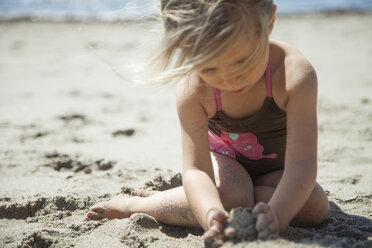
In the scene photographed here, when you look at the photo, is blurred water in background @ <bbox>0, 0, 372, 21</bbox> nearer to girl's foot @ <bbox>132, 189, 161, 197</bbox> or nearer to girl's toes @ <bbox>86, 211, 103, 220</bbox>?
girl's foot @ <bbox>132, 189, 161, 197</bbox>

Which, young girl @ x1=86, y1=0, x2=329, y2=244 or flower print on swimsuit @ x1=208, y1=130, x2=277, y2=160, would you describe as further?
flower print on swimsuit @ x1=208, y1=130, x2=277, y2=160

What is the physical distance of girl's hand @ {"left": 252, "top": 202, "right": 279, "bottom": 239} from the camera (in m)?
1.30

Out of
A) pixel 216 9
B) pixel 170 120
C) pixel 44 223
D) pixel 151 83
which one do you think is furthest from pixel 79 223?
pixel 170 120

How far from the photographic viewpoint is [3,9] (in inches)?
480

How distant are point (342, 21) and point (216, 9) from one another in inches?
333

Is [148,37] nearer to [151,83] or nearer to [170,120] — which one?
[151,83]

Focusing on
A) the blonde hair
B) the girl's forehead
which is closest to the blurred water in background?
the blonde hair

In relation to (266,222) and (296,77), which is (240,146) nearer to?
(296,77)

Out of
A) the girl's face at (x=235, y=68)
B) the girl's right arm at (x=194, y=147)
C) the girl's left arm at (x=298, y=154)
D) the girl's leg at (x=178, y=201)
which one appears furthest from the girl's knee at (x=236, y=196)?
the girl's face at (x=235, y=68)

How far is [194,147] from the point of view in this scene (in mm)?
1655

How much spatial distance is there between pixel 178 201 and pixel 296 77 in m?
0.76

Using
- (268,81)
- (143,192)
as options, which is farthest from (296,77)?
(143,192)

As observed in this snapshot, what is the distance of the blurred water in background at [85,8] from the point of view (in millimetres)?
10773

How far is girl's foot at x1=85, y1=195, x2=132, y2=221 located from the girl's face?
82cm
